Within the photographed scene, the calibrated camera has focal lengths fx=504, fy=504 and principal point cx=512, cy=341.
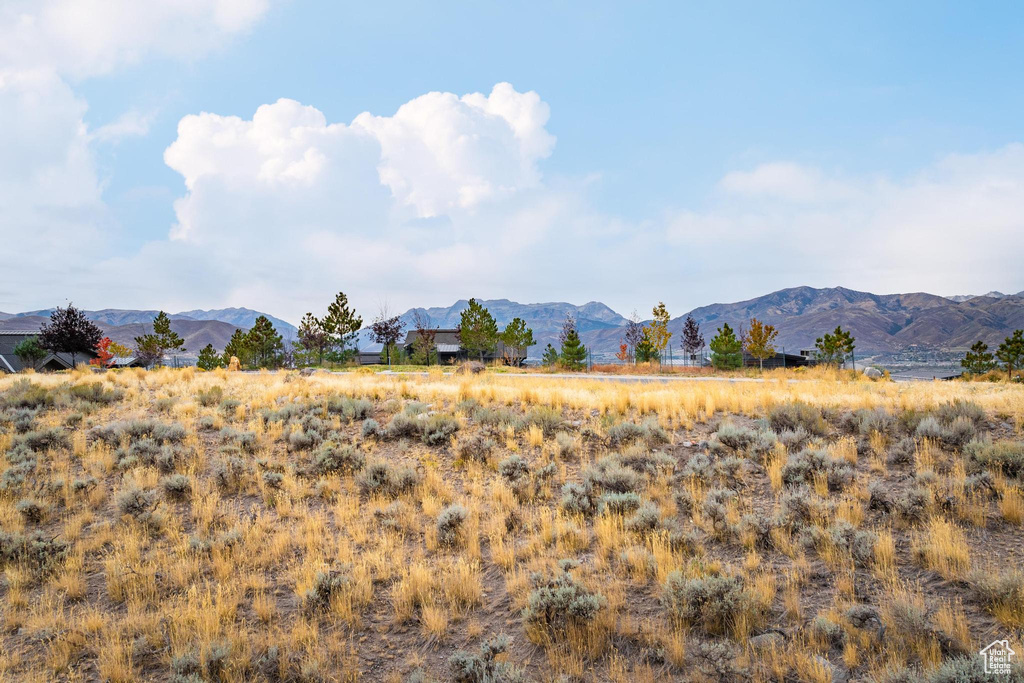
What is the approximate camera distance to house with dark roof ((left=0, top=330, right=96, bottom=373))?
157ft

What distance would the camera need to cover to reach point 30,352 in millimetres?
47719

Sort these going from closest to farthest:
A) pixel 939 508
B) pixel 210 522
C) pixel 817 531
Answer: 1. pixel 817 531
2. pixel 939 508
3. pixel 210 522

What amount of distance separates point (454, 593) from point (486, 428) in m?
6.11

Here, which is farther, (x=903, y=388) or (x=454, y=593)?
(x=903, y=388)

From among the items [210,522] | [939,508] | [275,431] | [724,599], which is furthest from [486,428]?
[939,508]

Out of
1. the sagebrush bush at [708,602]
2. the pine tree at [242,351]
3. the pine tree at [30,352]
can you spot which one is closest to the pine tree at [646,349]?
the pine tree at [242,351]

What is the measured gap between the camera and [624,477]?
8.55 meters

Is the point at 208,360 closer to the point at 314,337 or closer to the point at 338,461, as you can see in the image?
the point at 314,337

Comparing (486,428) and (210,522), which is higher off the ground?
(486,428)

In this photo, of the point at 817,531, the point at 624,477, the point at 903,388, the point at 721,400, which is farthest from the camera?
the point at 903,388

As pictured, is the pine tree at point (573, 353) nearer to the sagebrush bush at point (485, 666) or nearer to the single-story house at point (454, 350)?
the single-story house at point (454, 350)

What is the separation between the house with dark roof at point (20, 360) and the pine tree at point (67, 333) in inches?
33.4

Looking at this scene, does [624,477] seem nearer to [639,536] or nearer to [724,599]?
[639,536]

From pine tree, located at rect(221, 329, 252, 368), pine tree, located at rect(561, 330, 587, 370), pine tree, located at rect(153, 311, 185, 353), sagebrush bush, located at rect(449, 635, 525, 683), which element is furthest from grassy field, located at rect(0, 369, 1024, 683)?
pine tree, located at rect(153, 311, 185, 353)
